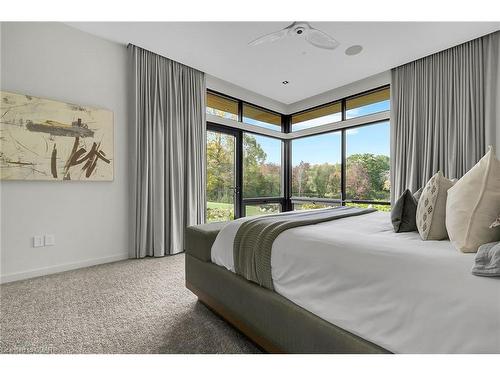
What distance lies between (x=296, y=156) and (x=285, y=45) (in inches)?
106

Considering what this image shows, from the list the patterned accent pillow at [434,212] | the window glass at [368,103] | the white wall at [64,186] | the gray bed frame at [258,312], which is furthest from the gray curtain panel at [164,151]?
the patterned accent pillow at [434,212]

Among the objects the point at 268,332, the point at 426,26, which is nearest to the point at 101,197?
the point at 268,332

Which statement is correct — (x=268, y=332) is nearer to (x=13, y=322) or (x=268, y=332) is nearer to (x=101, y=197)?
(x=13, y=322)

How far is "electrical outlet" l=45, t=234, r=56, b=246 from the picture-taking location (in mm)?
2525

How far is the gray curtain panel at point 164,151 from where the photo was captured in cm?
306

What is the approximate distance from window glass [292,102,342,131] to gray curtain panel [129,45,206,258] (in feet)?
7.58

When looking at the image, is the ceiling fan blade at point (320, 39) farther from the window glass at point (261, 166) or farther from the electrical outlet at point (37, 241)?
the electrical outlet at point (37, 241)

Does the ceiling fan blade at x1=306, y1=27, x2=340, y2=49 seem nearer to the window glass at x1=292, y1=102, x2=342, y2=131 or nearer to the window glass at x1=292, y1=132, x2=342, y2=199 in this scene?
the window glass at x1=292, y1=102, x2=342, y2=131

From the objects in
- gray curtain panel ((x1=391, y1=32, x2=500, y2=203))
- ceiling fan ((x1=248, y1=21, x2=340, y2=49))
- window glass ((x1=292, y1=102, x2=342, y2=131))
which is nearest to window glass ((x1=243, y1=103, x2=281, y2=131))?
window glass ((x1=292, y1=102, x2=342, y2=131))

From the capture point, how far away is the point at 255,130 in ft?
15.4

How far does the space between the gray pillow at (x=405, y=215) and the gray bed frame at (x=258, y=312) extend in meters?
0.75

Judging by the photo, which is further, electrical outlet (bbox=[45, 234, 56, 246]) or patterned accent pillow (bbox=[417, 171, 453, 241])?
electrical outlet (bbox=[45, 234, 56, 246])

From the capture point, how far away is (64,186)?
2.64 meters
